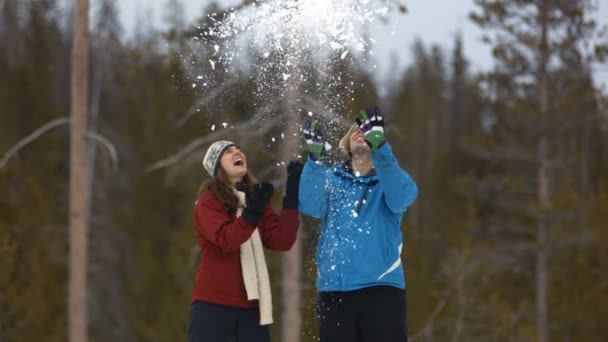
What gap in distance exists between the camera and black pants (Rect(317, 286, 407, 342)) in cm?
390

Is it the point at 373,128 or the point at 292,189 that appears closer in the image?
the point at 373,128

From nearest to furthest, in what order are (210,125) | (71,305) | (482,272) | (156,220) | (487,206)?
(210,125) < (71,305) < (482,272) < (156,220) < (487,206)

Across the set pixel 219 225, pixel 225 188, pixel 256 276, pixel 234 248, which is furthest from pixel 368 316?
pixel 225 188

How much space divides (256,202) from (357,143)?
55cm

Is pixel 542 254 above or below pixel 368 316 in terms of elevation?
above

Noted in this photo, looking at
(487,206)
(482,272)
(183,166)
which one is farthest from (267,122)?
(487,206)

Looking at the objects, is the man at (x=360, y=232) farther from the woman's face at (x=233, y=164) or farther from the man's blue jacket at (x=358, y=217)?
the woman's face at (x=233, y=164)

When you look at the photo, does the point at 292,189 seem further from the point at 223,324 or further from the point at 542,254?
the point at 542,254

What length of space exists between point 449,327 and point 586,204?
11.9 ft

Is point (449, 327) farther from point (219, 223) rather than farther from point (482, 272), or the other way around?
point (219, 223)

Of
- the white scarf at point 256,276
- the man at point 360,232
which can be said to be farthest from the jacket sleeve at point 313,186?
the white scarf at point 256,276

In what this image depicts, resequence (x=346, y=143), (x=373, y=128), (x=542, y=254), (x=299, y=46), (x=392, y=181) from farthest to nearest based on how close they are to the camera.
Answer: (x=542, y=254), (x=299, y=46), (x=346, y=143), (x=392, y=181), (x=373, y=128)

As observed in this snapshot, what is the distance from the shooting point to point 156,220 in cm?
2200

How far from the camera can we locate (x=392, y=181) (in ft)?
12.8
